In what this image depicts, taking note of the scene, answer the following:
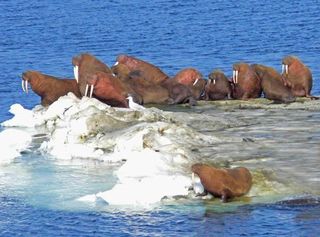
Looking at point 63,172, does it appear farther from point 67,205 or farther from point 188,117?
point 188,117

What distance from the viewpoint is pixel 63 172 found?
59.6ft

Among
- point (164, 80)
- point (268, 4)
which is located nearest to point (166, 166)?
point (164, 80)

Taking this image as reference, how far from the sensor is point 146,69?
24375 millimetres

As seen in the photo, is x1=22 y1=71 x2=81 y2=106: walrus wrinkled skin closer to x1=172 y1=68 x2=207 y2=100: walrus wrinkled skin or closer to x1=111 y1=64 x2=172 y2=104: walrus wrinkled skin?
x1=111 y1=64 x2=172 y2=104: walrus wrinkled skin

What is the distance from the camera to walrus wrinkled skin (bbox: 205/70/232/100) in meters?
24.0

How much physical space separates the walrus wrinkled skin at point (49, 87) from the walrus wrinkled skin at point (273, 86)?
3587mm

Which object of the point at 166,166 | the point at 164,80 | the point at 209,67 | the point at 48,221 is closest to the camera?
the point at 48,221

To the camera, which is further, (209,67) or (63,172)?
(209,67)

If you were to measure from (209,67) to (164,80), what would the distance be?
27.2ft

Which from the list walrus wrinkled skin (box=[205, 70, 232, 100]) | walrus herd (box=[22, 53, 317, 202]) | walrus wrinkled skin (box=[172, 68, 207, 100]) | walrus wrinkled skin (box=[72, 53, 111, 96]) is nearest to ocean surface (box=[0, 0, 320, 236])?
walrus herd (box=[22, 53, 317, 202])

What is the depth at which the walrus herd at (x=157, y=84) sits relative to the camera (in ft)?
74.4

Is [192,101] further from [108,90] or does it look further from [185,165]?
[185,165]

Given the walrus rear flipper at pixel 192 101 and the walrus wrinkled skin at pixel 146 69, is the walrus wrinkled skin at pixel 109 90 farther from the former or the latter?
the walrus wrinkled skin at pixel 146 69

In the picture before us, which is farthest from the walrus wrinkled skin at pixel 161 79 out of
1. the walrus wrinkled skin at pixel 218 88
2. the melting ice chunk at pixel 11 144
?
the melting ice chunk at pixel 11 144
